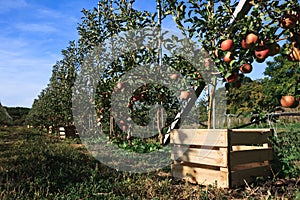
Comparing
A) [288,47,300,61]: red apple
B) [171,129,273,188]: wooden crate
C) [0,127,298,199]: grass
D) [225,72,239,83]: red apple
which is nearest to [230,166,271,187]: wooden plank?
[171,129,273,188]: wooden crate

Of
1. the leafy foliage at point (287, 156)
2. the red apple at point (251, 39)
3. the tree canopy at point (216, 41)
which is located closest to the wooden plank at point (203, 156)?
the tree canopy at point (216, 41)

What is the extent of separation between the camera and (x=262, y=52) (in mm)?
1850

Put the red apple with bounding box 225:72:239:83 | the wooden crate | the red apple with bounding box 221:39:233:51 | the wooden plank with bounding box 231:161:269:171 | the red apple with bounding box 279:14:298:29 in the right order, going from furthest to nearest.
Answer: the wooden plank with bounding box 231:161:269:171 → the wooden crate → the red apple with bounding box 225:72:239:83 → the red apple with bounding box 221:39:233:51 → the red apple with bounding box 279:14:298:29

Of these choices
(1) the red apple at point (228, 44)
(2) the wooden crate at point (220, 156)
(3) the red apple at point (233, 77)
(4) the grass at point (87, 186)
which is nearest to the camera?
(1) the red apple at point (228, 44)

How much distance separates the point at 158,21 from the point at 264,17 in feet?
5.75

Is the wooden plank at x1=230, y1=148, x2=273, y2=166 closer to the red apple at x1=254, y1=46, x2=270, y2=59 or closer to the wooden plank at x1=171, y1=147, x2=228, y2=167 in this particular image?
the wooden plank at x1=171, y1=147, x2=228, y2=167

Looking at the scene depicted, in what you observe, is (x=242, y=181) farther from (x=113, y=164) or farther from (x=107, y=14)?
(x=107, y=14)

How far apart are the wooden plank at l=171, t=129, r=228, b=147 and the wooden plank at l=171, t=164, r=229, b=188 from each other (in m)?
0.29

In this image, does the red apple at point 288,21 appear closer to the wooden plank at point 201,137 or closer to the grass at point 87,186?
the wooden plank at point 201,137

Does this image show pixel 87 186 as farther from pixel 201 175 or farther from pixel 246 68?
pixel 246 68

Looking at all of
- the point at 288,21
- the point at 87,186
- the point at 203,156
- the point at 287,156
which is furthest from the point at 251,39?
the point at 287,156

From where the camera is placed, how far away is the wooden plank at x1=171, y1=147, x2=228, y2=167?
2884 millimetres

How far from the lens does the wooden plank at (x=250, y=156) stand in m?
2.92

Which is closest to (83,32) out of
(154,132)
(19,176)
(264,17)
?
(154,132)
